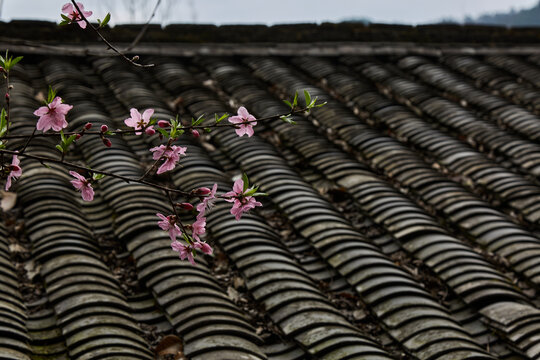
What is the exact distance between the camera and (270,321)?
10.9 feet

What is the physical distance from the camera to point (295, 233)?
13.9 ft

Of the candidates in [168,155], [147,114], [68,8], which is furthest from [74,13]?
[168,155]

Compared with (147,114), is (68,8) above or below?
above

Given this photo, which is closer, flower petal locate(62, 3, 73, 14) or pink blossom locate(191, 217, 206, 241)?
pink blossom locate(191, 217, 206, 241)

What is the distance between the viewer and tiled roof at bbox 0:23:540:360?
3.18 meters

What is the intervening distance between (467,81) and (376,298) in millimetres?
4506

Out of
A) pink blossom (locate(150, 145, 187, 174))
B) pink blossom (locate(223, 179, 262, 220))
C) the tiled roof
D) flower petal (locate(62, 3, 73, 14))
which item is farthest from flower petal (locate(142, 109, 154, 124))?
the tiled roof

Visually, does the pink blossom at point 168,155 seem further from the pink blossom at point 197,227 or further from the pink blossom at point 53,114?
the pink blossom at point 53,114

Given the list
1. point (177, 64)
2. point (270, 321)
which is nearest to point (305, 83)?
point (177, 64)

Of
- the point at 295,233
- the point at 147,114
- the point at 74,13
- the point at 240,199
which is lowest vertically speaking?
the point at 240,199

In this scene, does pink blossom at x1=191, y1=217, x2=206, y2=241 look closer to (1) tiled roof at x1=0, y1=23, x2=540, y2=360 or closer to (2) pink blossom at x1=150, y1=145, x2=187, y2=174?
(2) pink blossom at x1=150, y1=145, x2=187, y2=174

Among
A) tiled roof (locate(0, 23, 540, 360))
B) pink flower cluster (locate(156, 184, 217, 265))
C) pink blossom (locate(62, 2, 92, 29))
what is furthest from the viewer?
tiled roof (locate(0, 23, 540, 360))

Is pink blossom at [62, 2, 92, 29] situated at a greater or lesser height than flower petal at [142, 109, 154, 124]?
greater

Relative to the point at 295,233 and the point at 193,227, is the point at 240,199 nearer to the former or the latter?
the point at 193,227
